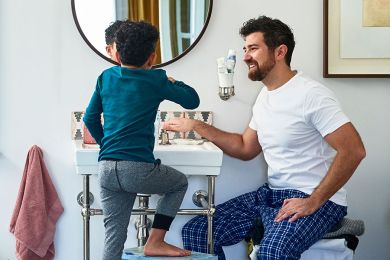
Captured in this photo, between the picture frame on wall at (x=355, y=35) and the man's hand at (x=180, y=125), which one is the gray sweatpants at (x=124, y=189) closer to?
the man's hand at (x=180, y=125)

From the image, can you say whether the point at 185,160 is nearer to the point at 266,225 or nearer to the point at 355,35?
the point at 266,225

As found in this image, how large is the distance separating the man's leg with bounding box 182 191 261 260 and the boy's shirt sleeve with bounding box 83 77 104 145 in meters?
0.52

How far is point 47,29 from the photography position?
8.45 feet

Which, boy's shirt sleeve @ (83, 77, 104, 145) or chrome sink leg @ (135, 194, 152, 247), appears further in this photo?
chrome sink leg @ (135, 194, 152, 247)

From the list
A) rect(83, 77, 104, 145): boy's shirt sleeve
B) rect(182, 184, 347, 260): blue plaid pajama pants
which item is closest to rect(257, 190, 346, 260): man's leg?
rect(182, 184, 347, 260): blue plaid pajama pants

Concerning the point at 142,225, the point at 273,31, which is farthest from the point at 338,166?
the point at 142,225

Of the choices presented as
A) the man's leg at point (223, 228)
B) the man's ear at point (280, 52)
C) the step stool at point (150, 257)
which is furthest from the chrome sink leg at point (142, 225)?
the man's ear at point (280, 52)

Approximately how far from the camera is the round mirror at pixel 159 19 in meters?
2.56

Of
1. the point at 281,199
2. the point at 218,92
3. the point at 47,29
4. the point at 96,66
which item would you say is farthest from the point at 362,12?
the point at 47,29

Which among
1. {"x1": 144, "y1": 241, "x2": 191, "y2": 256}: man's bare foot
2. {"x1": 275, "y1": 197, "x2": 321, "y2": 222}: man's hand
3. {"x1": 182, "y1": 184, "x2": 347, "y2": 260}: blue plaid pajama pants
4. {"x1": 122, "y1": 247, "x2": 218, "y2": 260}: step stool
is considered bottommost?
{"x1": 122, "y1": 247, "x2": 218, "y2": 260}: step stool

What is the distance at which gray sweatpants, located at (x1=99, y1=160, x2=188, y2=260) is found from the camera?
204cm

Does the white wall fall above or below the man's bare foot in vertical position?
above

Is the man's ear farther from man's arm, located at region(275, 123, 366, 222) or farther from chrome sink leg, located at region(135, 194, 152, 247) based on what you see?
chrome sink leg, located at region(135, 194, 152, 247)

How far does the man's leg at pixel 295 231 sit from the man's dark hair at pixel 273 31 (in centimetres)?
56
